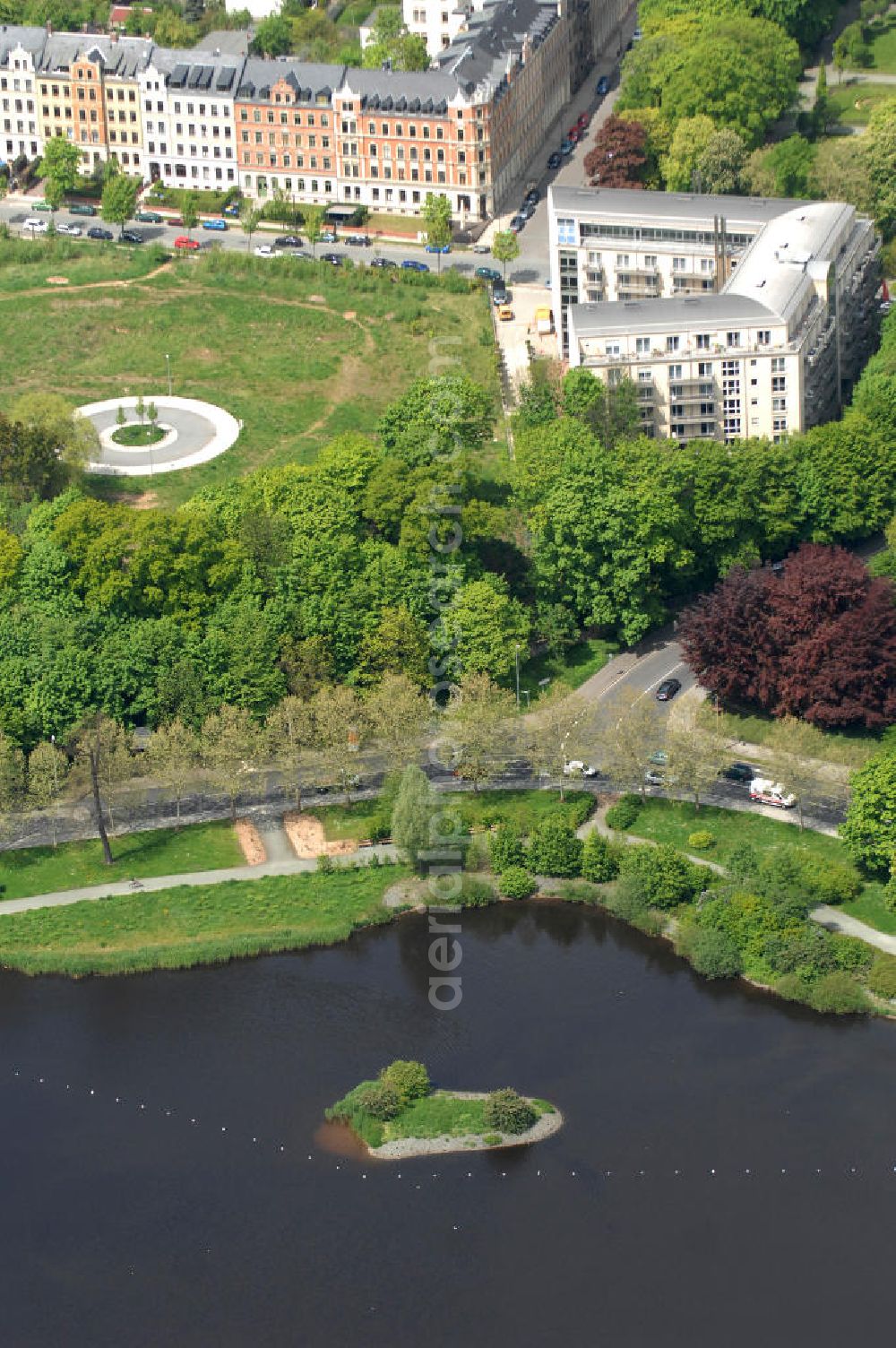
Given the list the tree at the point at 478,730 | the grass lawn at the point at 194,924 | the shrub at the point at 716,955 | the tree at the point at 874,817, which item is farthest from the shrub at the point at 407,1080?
the tree at the point at 874,817

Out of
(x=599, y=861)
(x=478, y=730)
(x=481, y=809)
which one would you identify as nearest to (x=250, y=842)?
(x=481, y=809)

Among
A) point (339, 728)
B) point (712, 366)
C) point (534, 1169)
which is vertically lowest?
point (534, 1169)

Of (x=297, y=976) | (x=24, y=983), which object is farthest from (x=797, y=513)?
(x=24, y=983)

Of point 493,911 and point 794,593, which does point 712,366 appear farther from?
point 493,911

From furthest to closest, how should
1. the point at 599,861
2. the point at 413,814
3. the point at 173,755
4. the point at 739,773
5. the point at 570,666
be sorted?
1. the point at 570,666
2. the point at 739,773
3. the point at 173,755
4. the point at 413,814
5. the point at 599,861

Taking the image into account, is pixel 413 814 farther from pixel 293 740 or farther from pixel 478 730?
pixel 293 740

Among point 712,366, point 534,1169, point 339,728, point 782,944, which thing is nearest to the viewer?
point 534,1169

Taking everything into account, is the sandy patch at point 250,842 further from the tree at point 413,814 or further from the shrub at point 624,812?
the shrub at point 624,812
